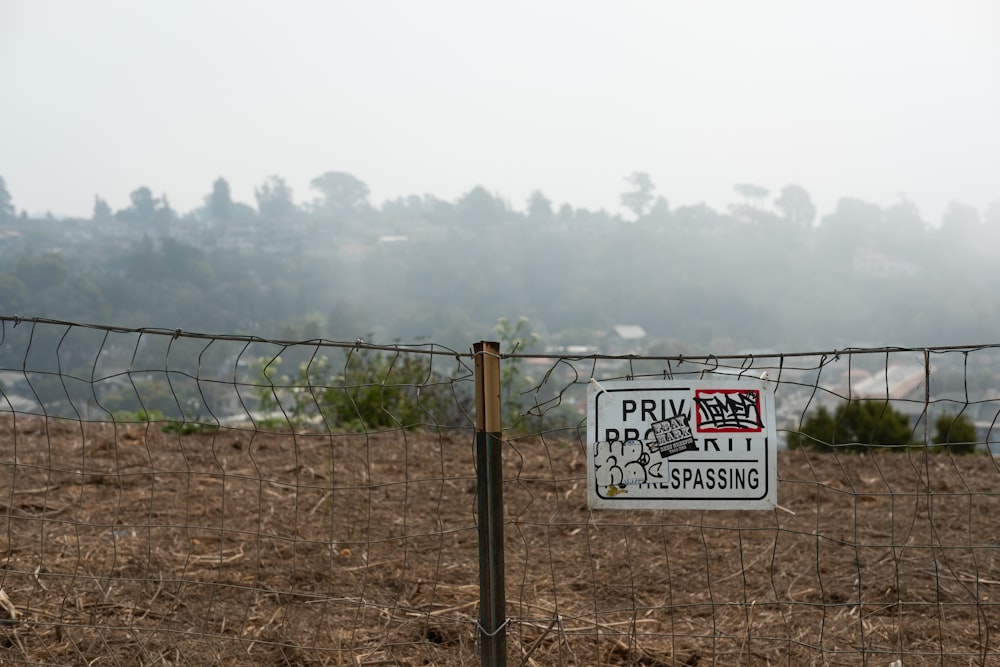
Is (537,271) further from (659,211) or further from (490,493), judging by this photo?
(490,493)

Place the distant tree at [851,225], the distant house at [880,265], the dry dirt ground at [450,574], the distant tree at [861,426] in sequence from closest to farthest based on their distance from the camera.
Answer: the dry dirt ground at [450,574] → the distant tree at [861,426] → the distant house at [880,265] → the distant tree at [851,225]

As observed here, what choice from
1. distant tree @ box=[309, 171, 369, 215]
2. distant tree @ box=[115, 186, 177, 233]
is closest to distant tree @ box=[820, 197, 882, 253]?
distant tree @ box=[309, 171, 369, 215]

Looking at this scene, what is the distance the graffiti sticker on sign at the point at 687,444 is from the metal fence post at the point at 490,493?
0.84ft

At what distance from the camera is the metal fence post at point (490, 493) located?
88.0 inches

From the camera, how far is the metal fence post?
7.34 ft

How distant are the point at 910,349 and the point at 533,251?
62.6 metres

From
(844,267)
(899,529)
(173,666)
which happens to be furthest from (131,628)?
(844,267)

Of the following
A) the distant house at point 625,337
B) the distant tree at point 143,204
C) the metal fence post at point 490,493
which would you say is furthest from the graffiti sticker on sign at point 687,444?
the distant tree at point 143,204

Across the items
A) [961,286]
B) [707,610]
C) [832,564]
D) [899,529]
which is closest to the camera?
[707,610]

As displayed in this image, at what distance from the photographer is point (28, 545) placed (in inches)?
151

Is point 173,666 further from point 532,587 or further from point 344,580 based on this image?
point 532,587

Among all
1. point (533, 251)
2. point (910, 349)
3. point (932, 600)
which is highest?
point (533, 251)

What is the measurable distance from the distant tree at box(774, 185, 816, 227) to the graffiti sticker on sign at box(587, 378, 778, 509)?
7542 cm

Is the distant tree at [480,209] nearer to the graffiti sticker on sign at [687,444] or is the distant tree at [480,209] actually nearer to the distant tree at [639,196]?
the distant tree at [639,196]
